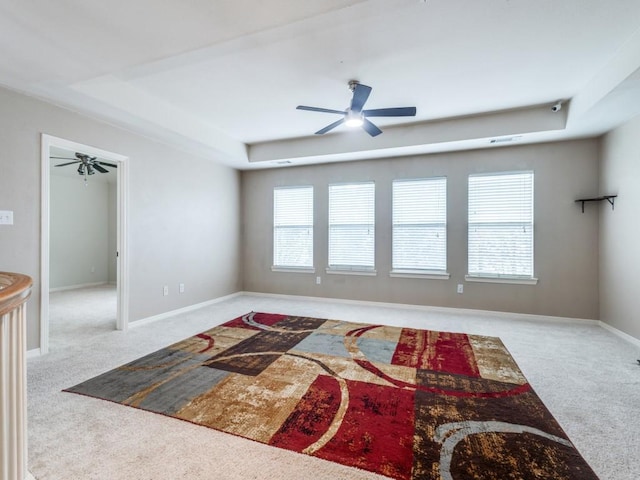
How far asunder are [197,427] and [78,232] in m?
7.30

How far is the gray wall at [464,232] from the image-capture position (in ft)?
14.1

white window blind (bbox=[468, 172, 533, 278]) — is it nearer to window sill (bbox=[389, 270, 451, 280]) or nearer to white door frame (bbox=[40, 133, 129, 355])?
window sill (bbox=[389, 270, 451, 280])

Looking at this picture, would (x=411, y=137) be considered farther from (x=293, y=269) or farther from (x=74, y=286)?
(x=74, y=286)

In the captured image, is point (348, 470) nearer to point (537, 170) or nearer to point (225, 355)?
point (225, 355)

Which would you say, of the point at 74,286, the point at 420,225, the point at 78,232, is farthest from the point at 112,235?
the point at 420,225

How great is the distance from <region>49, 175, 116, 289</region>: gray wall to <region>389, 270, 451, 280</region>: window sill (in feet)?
23.0

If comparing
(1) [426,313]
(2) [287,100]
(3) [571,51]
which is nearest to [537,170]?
(3) [571,51]

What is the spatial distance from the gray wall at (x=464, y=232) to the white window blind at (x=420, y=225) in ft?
0.37

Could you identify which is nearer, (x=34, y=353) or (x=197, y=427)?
(x=197, y=427)

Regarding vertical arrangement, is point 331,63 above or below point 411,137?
above

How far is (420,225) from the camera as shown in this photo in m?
5.05

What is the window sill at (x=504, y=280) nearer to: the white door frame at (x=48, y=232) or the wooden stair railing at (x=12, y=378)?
the white door frame at (x=48, y=232)

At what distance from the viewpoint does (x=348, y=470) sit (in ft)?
5.19

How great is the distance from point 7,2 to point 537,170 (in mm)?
5626
